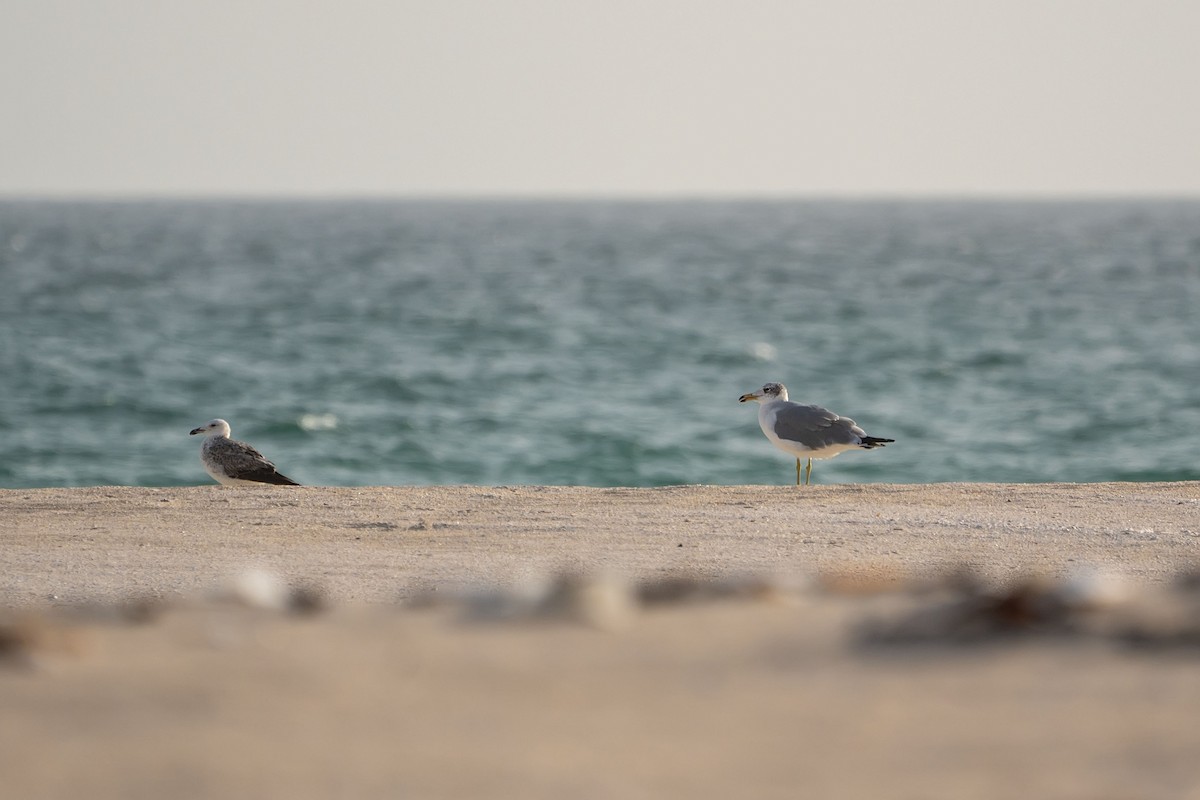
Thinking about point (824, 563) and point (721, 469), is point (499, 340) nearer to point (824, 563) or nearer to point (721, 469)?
point (721, 469)

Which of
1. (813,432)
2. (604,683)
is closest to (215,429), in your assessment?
(813,432)

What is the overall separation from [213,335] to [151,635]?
29.4 meters

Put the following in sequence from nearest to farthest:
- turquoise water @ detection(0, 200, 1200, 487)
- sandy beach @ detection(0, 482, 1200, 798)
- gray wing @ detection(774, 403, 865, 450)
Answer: sandy beach @ detection(0, 482, 1200, 798)
gray wing @ detection(774, 403, 865, 450)
turquoise water @ detection(0, 200, 1200, 487)

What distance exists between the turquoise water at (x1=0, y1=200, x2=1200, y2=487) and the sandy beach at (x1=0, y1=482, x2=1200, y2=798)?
13.7m

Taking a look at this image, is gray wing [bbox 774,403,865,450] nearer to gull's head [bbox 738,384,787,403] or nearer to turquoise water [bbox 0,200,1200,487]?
gull's head [bbox 738,384,787,403]

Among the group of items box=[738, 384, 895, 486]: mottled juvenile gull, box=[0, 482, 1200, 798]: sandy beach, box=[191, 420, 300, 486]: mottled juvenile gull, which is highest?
box=[0, 482, 1200, 798]: sandy beach

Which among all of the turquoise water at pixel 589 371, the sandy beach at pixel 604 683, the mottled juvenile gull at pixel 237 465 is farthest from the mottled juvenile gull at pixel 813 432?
the turquoise water at pixel 589 371

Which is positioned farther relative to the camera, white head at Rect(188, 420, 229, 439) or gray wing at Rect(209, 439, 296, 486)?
white head at Rect(188, 420, 229, 439)

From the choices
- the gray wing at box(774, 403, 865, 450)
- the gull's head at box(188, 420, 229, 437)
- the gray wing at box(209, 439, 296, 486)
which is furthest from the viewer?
the gull's head at box(188, 420, 229, 437)

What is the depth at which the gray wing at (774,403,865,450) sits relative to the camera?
11.0 meters

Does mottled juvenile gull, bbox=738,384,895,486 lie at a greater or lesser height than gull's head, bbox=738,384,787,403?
lesser

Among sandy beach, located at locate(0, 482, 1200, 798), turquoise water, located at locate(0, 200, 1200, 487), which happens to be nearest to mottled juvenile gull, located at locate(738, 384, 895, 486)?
sandy beach, located at locate(0, 482, 1200, 798)

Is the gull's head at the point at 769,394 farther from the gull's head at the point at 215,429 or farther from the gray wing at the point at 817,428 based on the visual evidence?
the gull's head at the point at 215,429

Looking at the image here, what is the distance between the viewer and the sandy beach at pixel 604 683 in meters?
3.71
